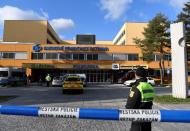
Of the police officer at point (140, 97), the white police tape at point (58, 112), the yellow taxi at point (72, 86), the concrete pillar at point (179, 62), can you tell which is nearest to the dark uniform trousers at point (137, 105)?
the police officer at point (140, 97)

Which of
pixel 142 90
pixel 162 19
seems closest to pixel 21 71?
pixel 162 19

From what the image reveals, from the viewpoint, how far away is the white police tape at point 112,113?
4883mm

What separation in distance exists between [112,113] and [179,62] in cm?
1806

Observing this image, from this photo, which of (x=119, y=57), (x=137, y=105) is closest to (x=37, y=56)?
(x=119, y=57)

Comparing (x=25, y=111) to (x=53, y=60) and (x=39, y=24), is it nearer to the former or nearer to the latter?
(x=53, y=60)

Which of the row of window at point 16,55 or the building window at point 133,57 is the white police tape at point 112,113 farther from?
the row of window at point 16,55

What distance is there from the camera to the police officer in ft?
19.6

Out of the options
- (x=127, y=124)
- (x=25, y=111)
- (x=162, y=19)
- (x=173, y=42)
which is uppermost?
(x=162, y=19)

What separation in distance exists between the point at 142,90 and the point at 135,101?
257mm

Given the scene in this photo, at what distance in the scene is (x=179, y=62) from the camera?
73.4ft

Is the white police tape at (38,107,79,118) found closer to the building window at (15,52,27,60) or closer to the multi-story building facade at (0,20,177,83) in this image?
the multi-story building facade at (0,20,177,83)

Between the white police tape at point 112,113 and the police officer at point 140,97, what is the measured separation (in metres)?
0.71

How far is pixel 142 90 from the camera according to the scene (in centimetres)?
611

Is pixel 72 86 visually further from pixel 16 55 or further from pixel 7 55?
pixel 7 55
